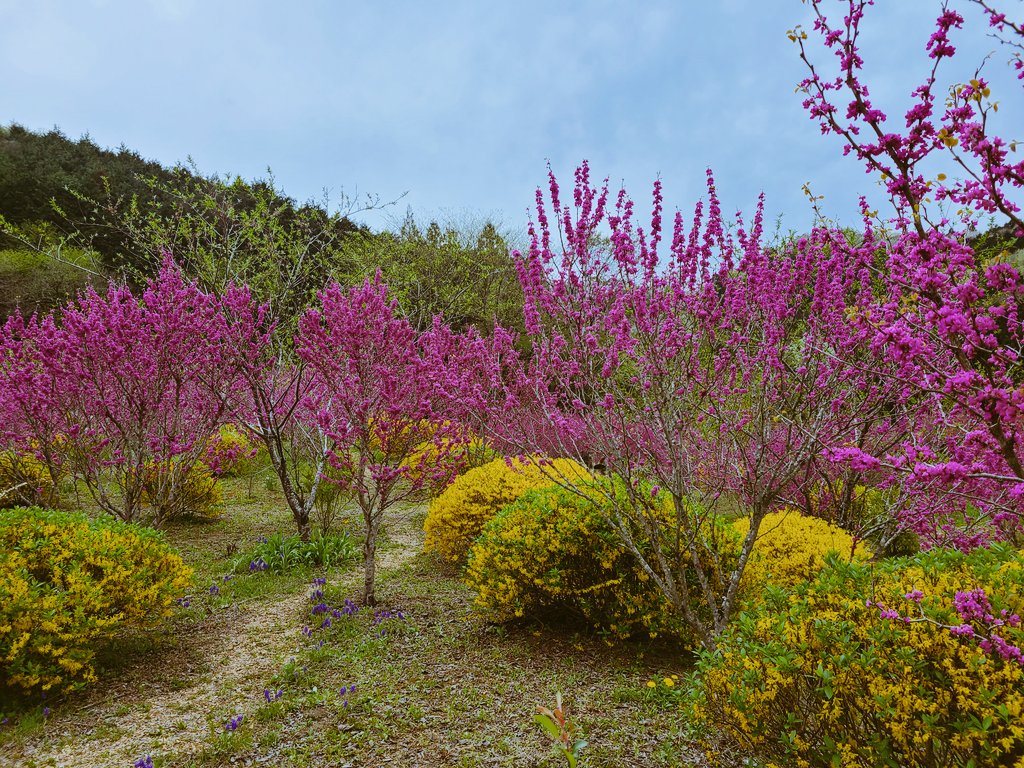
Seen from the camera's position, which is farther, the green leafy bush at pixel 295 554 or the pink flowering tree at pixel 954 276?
the green leafy bush at pixel 295 554

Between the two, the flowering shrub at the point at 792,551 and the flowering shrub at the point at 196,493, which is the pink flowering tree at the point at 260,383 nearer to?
the flowering shrub at the point at 196,493

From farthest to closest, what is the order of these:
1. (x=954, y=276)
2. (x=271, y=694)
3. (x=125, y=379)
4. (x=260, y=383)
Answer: (x=260, y=383)
(x=125, y=379)
(x=271, y=694)
(x=954, y=276)

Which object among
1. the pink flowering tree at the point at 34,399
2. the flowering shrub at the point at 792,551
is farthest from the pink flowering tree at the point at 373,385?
the flowering shrub at the point at 792,551

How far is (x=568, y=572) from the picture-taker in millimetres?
4535

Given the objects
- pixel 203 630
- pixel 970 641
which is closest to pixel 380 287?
pixel 203 630

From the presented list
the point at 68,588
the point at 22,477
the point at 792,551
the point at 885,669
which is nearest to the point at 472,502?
the point at 792,551

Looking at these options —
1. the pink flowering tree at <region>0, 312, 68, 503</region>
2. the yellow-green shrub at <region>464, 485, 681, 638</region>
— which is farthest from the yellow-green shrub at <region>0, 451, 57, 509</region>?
the yellow-green shrub at <region>464, 485, 681, 638</region>

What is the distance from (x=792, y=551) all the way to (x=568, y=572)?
2.18 m

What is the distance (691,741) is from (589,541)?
1.60 meters

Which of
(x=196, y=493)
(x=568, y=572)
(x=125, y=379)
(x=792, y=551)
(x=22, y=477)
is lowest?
(x=792, y=551)

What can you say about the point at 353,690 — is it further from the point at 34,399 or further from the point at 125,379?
the point at 34,399

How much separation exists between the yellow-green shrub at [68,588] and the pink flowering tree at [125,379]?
5.33 ft

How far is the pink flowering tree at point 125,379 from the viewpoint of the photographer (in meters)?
5.47

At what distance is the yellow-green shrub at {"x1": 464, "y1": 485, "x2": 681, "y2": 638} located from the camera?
4.32 metres
